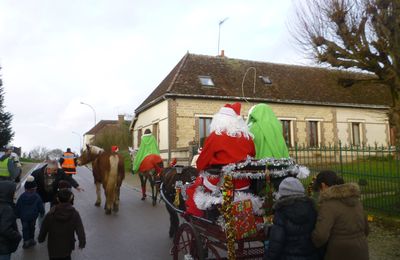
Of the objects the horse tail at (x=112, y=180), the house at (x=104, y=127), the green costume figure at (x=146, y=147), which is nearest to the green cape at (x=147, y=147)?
the green costume figure at (x=146, y=147)

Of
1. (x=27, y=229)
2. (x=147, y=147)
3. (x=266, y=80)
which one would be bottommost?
(x=27, y=229)

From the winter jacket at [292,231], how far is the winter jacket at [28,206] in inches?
203

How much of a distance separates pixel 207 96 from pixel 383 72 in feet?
42.2

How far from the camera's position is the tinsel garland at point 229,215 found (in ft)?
13.8

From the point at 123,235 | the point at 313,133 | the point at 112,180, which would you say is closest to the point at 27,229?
the point at 123,235

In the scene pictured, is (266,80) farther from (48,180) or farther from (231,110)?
(231,110)

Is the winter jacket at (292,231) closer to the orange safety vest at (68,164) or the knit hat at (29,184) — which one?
the knit hat at (29,184)

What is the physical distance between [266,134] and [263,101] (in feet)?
64.6

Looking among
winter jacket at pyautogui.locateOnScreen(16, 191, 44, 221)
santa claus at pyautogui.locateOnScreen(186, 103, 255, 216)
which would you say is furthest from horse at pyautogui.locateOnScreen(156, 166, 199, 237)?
santa claus at pyautogui.locateOnScreen(186, 103, 255, 216)

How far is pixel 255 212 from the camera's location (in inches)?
183

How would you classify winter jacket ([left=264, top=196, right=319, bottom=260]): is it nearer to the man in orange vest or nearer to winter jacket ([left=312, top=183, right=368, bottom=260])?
winter jacket ([left=312, top=183, right=368, bottom=260])

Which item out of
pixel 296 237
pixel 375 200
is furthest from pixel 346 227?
pixel 375 200

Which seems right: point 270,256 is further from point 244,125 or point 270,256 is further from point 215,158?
point 244,125

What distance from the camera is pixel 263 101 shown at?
24.2m
